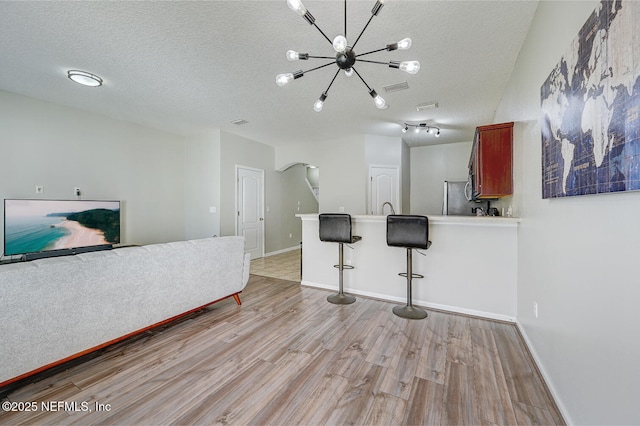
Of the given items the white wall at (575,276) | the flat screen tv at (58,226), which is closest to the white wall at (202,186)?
the flat screen tv at (58,226)

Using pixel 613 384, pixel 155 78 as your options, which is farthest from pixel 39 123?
pixel 613 384

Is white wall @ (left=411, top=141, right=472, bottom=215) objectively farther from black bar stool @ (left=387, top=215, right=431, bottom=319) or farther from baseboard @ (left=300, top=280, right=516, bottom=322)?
black bar stool @ (left=387, top=215, right=431, bottom=319)

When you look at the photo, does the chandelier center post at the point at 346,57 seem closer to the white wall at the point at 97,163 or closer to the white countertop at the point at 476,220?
the white countertop at the point at 476,220

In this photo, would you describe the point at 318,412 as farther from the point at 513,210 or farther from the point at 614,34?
the point at 513,210

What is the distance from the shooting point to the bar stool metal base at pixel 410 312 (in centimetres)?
275

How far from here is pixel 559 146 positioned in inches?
55.5

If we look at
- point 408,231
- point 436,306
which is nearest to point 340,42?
point 408,231

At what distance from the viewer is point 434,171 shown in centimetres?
636

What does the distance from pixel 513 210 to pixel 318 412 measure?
8.78 feet

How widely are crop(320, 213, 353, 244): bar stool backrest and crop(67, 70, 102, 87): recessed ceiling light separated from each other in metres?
3.17

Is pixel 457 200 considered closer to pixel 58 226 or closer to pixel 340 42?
pixel 340 42

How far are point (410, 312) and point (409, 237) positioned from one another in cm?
86

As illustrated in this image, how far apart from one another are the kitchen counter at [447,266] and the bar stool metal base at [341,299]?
0.19m

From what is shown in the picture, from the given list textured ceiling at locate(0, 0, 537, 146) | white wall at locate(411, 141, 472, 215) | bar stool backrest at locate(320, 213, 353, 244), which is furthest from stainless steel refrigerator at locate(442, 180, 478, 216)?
bar stool backrest at locate(320, 213, 353, 244)
